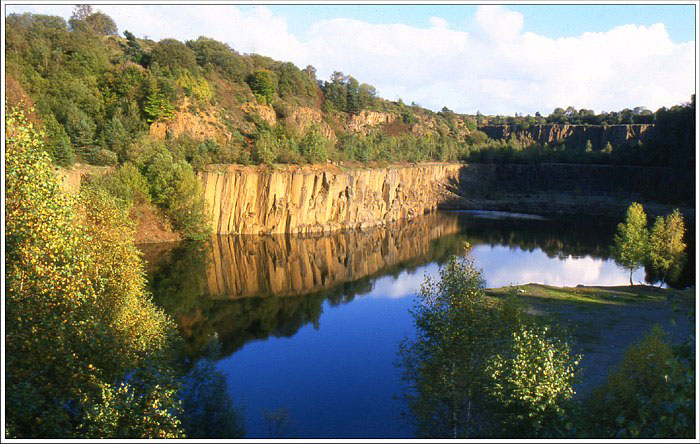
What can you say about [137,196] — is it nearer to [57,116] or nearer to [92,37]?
[57,116]

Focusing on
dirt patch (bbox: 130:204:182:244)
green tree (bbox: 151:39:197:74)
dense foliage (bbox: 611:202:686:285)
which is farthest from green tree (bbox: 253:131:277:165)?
dense foliage (bbox: 611:202:686:285)

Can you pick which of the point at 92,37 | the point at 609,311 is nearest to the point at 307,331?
the point at 609,311

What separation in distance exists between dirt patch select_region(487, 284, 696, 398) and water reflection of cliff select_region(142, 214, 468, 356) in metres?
12.8

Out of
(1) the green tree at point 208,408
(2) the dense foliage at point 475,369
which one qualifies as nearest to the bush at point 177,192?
(1) the green tree at point 208,408

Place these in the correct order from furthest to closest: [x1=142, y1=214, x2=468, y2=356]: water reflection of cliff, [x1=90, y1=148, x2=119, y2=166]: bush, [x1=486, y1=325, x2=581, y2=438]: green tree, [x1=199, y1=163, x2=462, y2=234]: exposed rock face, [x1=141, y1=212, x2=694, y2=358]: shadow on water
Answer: [x1=199, y1=163, x2=462, y2=234]: exposed rock face, [x1=90, y1=148, x2=119, y2=166]: bush, [x1=141, y1=212, x2=694, y2=358]: shadow on water, [x1=142, y1=214, x2=468, y2=356]: water reflection of cliff, [x1=486, y1=325, x2=581, y2=438]: green tree

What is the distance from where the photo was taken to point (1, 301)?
7.31m

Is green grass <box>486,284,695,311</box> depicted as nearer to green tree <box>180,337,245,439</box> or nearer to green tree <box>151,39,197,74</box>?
green tree <box>180,337,245,439</box>

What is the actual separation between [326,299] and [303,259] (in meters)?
11.3

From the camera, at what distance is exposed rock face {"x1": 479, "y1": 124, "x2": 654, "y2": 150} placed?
112 metres

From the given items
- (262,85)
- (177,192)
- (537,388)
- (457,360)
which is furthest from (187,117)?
(537,388)

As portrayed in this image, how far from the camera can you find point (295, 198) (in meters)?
56.6

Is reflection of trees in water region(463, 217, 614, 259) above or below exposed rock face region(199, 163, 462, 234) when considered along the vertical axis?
below

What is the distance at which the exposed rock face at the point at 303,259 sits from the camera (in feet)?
122

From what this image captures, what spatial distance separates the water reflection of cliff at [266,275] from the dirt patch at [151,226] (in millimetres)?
1798
